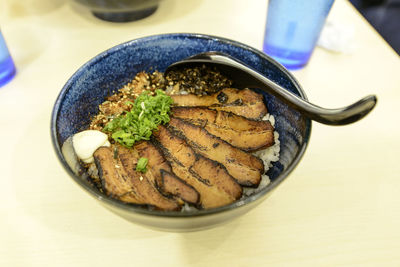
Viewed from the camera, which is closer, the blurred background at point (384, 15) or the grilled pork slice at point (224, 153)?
the grilled pork slice at point (224, 153)

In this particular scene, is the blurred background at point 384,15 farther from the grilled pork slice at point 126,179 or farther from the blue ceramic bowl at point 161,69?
the grilled pork slice at point 126,179

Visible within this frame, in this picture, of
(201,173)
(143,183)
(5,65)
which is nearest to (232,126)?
(201,173)

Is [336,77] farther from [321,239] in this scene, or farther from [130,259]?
[130,259]

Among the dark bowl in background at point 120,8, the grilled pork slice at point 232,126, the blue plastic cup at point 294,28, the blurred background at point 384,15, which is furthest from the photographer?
the blurred background at point 384,15

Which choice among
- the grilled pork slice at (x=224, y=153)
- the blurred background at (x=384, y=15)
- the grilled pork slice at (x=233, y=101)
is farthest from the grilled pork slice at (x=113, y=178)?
the blurred background at (x=384, y=15)

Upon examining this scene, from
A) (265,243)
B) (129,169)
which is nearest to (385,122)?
(265,243)

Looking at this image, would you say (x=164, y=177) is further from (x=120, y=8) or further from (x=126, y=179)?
(x=120, y=8)

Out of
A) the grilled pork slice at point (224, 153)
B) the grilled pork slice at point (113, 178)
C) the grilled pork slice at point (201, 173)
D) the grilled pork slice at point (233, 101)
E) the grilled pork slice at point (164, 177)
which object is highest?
the grilled pork slice at point (233, 101)
